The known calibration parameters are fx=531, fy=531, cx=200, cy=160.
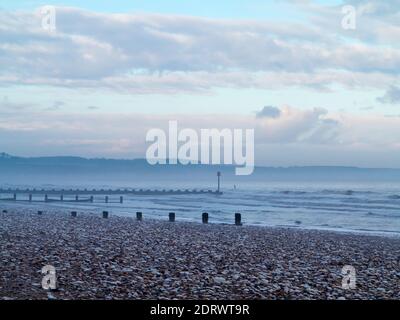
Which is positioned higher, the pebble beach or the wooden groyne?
the wooden groyne

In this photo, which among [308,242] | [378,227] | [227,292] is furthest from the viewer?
[378,227]

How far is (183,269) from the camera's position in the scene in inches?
479

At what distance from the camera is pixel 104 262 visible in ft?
40.6

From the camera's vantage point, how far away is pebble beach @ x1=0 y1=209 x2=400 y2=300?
31.9ft

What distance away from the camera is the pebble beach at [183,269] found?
9.73 m

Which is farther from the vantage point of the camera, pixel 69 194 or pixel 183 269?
pixel 69 194

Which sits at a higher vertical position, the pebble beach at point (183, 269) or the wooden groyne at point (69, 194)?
the wooden groyne at point (69, 194)

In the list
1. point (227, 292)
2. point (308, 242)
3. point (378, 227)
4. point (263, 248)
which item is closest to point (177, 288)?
point (227, 292)

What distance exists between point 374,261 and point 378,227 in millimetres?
21202

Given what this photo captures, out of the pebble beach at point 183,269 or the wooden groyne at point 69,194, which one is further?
the wooden groyne at point 69,194

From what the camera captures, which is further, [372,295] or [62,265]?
[62,265]

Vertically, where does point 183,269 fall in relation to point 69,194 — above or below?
below
